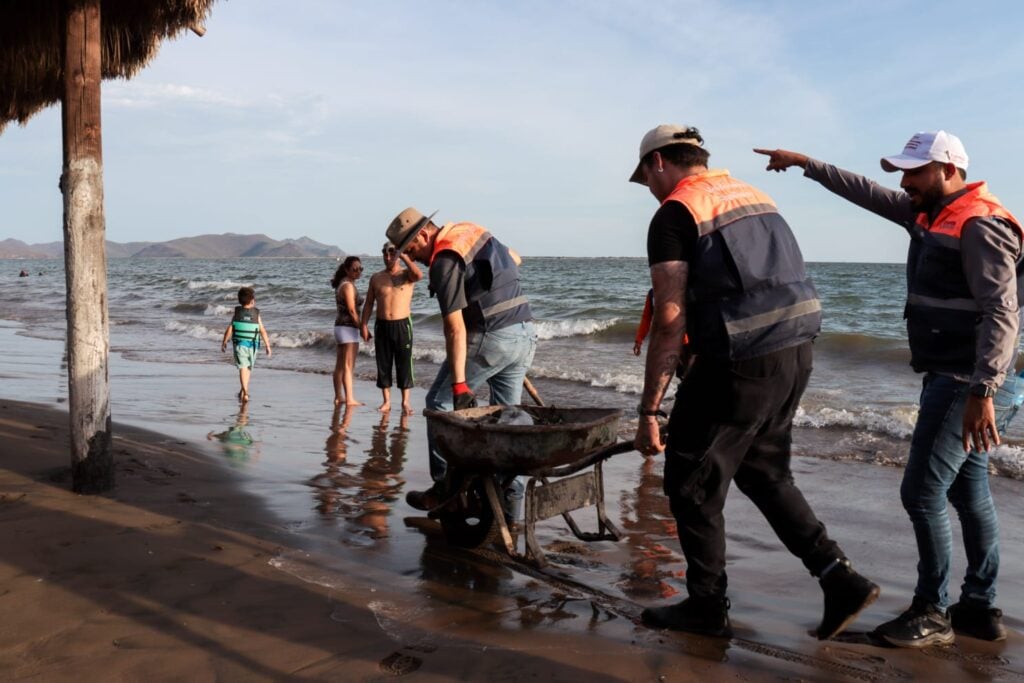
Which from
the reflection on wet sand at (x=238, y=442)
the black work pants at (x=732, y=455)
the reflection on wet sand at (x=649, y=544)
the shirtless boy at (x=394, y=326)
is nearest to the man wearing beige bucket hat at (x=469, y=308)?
the reflection on wet sand at (x=649, y=544)

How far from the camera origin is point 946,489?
356 centimetres

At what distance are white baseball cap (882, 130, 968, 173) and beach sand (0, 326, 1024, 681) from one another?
6.14 ft

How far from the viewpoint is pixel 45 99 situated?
7160 mm

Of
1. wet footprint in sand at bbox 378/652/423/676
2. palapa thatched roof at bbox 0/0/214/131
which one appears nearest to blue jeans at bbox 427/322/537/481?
wet footprint in sand at bbox 378/652/423/676

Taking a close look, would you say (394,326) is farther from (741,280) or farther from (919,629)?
(919,629)

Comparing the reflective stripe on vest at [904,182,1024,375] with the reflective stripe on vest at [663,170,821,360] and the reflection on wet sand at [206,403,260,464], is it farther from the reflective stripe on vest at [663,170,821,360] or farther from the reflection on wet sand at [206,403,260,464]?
the reflection on wet sand at [206,403,260,464]

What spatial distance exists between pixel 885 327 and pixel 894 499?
1542 cm

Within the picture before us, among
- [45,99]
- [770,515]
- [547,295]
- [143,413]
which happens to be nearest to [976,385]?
[770,515]

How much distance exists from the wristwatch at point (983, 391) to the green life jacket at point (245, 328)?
873 cm

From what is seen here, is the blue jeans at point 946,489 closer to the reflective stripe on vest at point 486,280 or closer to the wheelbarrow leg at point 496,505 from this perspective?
the wheelbarrow leg at point 496,505

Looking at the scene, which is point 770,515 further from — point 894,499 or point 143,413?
point 143,413

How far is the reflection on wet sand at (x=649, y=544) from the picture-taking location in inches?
167

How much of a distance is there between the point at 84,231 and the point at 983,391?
4499mm

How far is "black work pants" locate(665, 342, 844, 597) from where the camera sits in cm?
334
